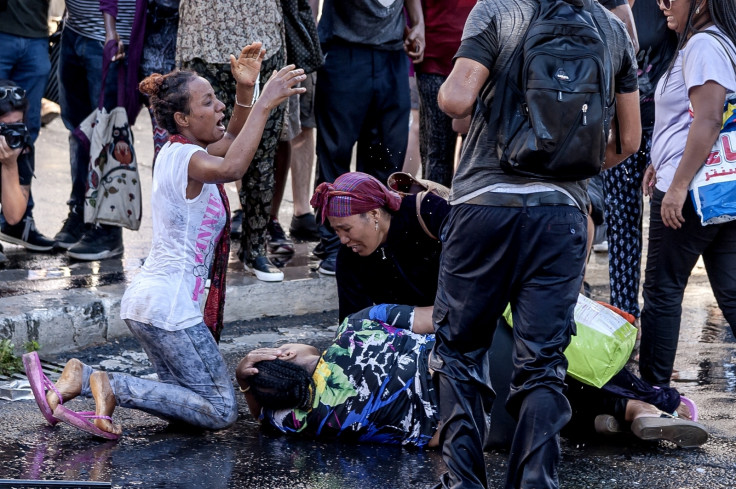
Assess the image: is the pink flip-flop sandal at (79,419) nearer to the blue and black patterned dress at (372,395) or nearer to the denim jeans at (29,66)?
the blue and black patterned dress at (372,395)

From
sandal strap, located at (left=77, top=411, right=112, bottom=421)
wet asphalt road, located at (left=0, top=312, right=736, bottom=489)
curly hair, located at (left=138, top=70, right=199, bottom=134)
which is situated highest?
curly hair, located at (left=138, top=70, right=199, bottom=134)

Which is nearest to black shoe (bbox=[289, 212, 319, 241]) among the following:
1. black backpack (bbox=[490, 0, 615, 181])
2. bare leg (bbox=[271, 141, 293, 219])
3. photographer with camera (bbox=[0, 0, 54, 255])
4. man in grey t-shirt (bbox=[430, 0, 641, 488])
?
bare leg (bbox=[271, 141, 293, 219])

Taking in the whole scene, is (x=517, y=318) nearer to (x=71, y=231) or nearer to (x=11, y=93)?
(x=11, y=93)

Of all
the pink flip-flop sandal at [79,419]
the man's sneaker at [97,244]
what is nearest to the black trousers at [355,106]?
the man's sneaker at [97,244]

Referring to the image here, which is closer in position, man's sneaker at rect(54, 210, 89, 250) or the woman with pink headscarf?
the woman with pink headscarf

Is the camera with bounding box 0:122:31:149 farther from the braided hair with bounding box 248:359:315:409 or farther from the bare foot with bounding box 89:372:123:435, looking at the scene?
the braided hair with bounding box 248:359:315:409

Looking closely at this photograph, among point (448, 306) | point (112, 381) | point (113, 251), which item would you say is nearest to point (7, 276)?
point (113, 251)

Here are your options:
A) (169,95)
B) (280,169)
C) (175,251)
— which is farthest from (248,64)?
(280,169)

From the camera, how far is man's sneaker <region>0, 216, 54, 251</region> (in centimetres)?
665

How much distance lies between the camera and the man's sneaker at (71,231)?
267 inches

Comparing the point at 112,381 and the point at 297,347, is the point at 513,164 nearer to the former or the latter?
the point at 297,347

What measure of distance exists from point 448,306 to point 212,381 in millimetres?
1286

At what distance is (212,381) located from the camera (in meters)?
A: 4.41

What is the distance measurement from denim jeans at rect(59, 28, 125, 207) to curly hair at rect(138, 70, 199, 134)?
199 centimetres
